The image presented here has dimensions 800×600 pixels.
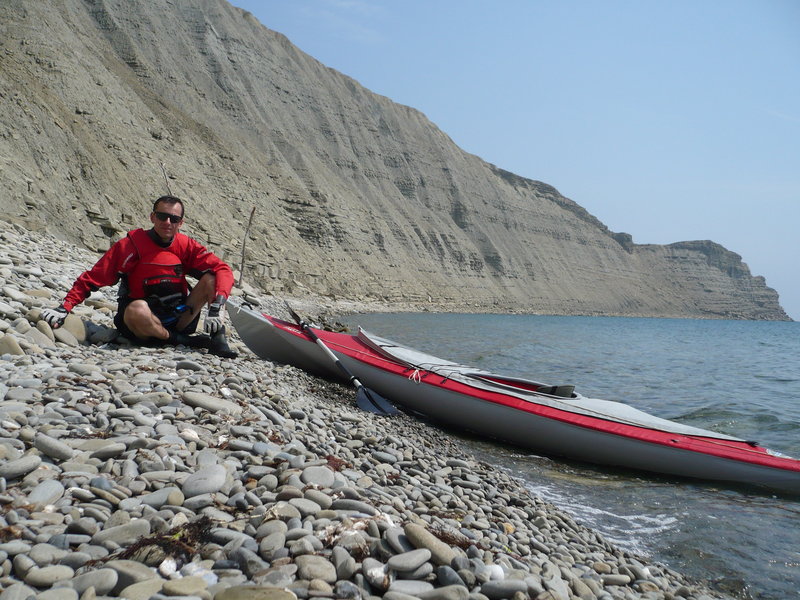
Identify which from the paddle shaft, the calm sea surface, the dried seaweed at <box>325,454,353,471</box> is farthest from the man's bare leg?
the calm sea surface

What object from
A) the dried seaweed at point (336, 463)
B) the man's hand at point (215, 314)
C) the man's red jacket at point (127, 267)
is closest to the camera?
the dried seaweed at point (336, 463)

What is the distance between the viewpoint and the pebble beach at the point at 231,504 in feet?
6.81

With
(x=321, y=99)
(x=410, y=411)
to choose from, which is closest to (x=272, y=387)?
(x=410, y=411)

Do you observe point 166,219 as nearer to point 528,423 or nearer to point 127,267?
point 127,267

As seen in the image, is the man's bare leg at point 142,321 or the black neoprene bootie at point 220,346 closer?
the man's bare leg at point 142,321

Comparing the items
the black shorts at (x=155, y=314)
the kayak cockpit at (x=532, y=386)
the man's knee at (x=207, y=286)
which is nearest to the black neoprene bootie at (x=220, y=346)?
the black shorts at (x=155, y=314)

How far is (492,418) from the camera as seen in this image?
22.5ft

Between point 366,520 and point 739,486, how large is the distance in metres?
5.22

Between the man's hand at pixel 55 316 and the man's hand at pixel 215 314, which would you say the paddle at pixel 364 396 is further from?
the man's hand at pixel 55 316

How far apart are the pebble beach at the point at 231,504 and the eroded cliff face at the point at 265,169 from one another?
39.8ft

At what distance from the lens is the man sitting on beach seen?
207 inches

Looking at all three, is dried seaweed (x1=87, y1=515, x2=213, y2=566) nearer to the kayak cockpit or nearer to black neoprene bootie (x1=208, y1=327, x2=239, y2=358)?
black neoprene bootie (x1=208, y1=327, x2=239, y2=358)

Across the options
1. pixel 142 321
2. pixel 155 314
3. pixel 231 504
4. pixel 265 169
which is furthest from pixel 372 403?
pixel 265 169

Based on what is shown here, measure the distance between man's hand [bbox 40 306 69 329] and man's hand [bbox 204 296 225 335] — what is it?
1.25 m
